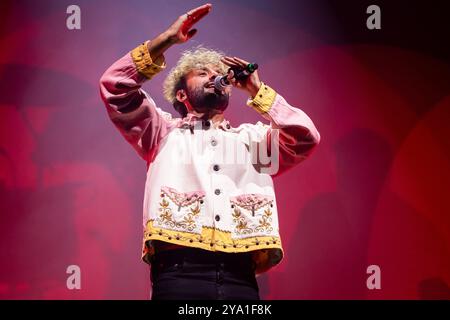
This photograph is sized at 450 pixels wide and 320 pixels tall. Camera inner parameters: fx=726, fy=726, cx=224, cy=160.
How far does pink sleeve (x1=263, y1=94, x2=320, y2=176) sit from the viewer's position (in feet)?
7.28

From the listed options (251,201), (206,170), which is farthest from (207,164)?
(251,201)

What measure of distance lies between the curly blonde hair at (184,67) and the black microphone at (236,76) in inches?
6.0

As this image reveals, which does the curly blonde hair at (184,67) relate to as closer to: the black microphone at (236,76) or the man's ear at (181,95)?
the man's ear at (181,95)

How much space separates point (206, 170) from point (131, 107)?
11.8 inches

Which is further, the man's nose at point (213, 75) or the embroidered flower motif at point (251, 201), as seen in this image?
the man's nose at point (213, 75)

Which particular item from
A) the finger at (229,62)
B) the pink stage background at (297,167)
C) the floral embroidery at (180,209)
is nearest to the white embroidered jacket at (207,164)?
the floral embroidery at (180,209)

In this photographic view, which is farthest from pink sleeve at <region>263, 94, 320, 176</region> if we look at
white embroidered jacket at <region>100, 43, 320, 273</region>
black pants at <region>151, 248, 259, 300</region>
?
black pants at <region>151, 248, 259, 300</region>

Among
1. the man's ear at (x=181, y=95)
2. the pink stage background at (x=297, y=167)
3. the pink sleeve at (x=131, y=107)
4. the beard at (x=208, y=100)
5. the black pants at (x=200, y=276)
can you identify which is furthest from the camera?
the pink stage background at (x=297, y=167)

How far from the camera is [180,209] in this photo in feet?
7.06

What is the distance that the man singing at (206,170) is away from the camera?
2.11 meters

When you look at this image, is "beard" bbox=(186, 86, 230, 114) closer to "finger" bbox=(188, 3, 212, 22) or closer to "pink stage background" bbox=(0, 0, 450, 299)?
"finger" bbox=(188, 3, 212, 22)

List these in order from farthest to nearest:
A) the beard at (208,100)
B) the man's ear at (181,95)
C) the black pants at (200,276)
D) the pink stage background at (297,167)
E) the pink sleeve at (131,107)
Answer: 1. the pink stage background at (297,167)
2. the man's ear at (181,95)
3. the beard at (208,100)
4. the pink sleeve at (131,107)
5. the black pants at (200,276)

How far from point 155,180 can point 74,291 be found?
0.66m
